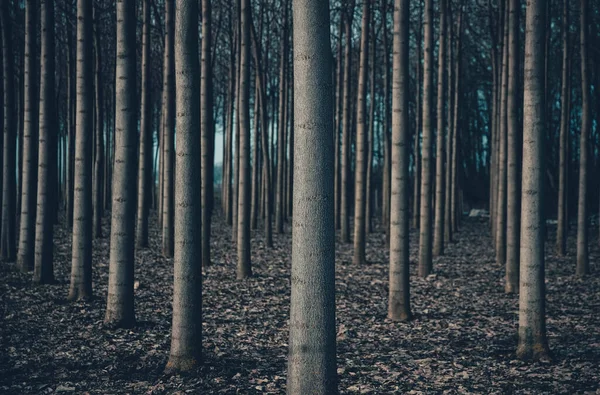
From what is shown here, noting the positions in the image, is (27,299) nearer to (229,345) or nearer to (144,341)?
(144,341)

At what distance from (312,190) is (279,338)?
12.1 feet

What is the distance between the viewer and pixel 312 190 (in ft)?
14.0

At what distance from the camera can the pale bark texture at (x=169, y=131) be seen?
12.6m

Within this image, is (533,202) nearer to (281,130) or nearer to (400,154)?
(400,154)

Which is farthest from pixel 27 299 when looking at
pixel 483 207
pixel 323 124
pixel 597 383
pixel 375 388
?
pixel 483 207

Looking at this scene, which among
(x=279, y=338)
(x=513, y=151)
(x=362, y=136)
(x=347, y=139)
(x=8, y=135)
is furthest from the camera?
(x=347, y=139)

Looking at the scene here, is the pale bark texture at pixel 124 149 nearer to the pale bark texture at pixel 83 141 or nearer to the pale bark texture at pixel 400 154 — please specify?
the pale bark texture at pixel 83 141

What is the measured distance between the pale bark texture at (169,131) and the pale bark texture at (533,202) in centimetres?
797

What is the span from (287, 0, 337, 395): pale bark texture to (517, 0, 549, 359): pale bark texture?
296 cm

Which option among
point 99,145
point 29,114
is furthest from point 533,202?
point 99,145

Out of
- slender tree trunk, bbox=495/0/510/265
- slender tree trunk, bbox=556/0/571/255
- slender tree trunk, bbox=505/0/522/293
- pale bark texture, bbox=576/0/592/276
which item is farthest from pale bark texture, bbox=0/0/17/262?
slender tree trunk, bbox=556/0/571/255

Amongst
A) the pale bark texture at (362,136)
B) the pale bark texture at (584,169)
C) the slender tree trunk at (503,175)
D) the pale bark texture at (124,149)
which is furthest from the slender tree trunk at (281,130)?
the pale bark texture at (124,149)

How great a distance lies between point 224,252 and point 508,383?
10.8m

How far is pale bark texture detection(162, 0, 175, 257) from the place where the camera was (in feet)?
41.2
